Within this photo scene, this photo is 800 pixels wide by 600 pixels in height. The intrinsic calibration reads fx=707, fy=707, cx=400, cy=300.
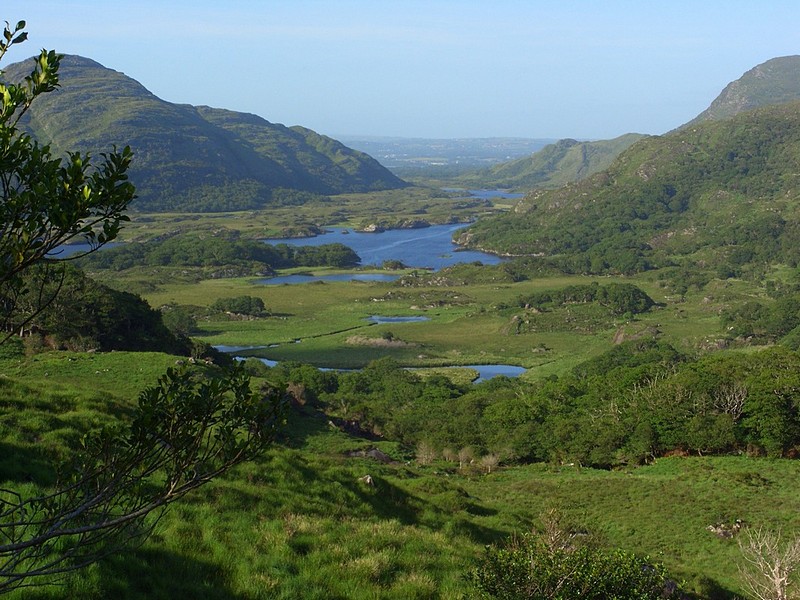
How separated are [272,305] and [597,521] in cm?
11815

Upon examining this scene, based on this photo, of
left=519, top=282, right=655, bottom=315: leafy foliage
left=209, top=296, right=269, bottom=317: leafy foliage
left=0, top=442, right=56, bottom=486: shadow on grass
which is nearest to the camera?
left=0, top=442, right=56, bottom=486: shadow on grass

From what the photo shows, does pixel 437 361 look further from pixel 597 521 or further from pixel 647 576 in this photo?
pixel 647 576

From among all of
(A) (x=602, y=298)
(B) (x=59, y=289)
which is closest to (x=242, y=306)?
(A) (x=602, y=298)

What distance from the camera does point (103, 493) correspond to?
691 cm

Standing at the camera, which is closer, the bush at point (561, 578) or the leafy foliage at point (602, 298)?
the bush at point (561, 578)

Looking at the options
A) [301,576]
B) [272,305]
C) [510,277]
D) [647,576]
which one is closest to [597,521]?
[647,576]

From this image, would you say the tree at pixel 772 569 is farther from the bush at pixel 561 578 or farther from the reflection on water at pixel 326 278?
the reflection on water at pixel 326 278

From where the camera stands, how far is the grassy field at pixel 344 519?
11.8 m

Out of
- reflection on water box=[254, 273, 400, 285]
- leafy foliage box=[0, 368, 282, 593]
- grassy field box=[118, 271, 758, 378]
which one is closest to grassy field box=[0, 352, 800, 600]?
leafy foliage box=[0, 368, 282, 593]

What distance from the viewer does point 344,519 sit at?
55.2 feet

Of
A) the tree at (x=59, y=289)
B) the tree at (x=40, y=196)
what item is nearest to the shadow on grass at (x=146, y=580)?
the tree at (x=59, y=289)

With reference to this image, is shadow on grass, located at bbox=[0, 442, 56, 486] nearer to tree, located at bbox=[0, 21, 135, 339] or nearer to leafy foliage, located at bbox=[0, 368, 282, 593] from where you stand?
leafy foliage, located at bbox=[0, 368, 282, 593]

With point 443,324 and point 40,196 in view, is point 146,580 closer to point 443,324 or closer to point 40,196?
point 40,196

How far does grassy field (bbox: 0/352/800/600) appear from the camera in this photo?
11.8 m
